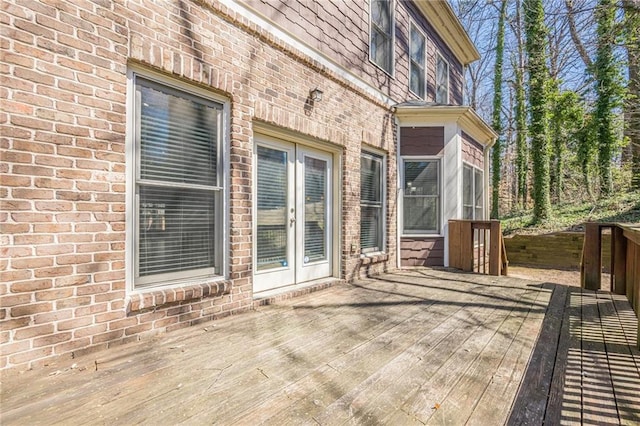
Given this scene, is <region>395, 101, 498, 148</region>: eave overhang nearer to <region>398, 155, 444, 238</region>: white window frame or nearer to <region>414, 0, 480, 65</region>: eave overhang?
<region>398, 155, 444, 238</region>: white window frame

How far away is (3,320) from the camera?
1913 millimetres

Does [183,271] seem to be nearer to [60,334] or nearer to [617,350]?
[60,334]

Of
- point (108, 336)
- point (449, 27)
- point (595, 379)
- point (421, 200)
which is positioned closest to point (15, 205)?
point (108, 336)

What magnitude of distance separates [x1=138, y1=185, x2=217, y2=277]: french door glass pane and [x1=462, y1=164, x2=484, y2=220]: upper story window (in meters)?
5.43

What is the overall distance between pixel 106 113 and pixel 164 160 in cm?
55

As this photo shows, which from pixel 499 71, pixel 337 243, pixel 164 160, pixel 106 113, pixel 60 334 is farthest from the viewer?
pixel 499 71

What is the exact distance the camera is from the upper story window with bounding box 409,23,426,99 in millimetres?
6750

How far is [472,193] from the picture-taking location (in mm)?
7305

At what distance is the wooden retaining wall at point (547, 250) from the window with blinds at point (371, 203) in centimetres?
459

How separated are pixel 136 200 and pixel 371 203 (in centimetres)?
372

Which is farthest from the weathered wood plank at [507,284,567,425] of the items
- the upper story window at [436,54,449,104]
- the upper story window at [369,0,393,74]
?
the upper story window at [436,54,449,104]

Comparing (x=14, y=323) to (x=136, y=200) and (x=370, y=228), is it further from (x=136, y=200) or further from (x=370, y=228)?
(x=370, y=228)

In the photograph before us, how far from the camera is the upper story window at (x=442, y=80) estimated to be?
7922 mm

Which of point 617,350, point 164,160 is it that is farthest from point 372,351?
point 164,160
